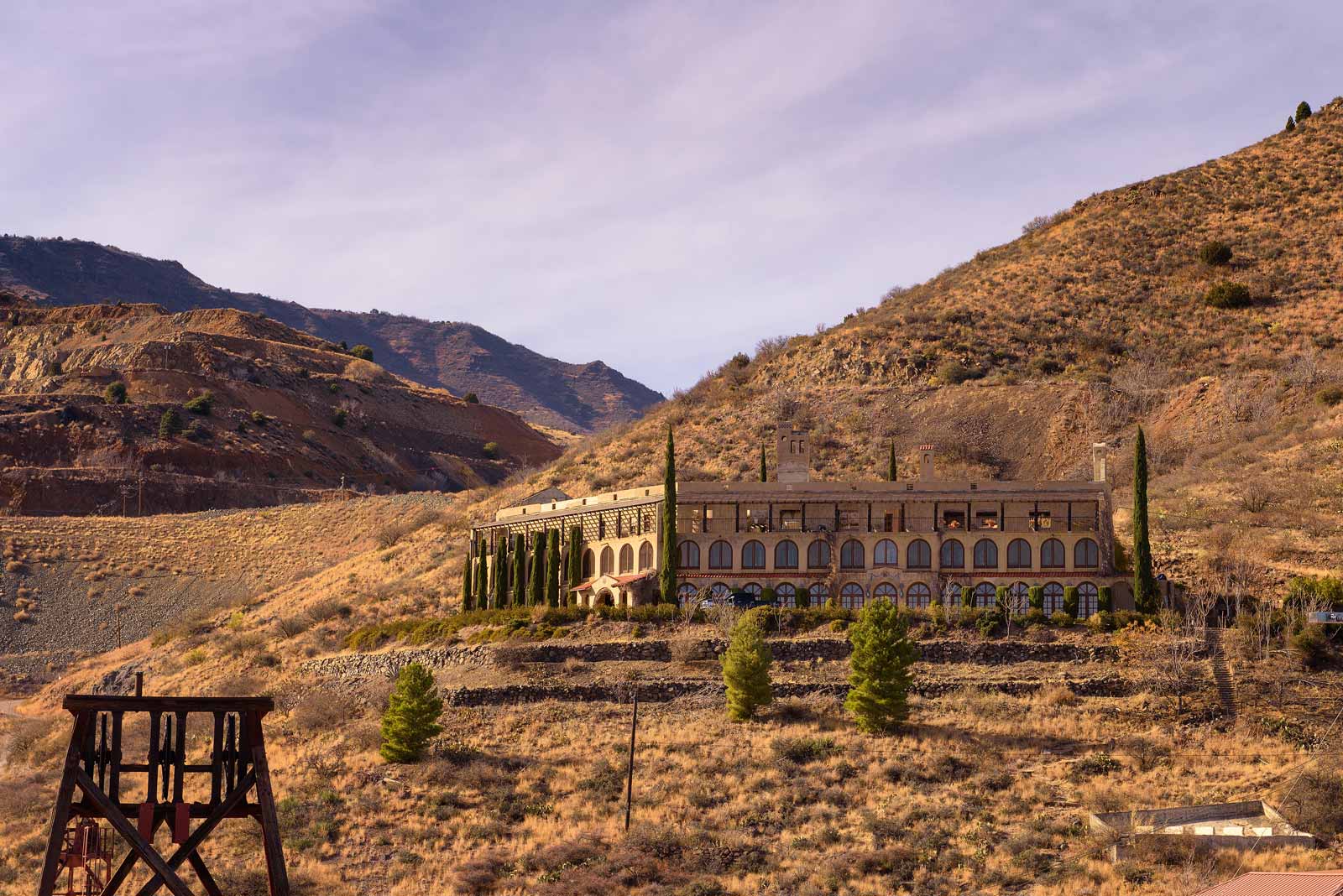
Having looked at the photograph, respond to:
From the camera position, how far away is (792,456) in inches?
2840

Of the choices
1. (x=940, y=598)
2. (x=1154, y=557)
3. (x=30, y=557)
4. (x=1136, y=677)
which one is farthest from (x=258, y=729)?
(x=30, y=557)

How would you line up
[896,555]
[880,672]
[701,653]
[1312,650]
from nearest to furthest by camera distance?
[880,672]
[1312,650]
[701,653]
[896,555]

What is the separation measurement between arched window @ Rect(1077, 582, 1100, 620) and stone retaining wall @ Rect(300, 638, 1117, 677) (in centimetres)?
518

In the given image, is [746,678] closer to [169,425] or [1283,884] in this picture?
[1283,884]

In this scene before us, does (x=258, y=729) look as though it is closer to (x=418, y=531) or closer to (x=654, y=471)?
(x=654, y=471)

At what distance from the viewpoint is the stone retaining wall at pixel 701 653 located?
57312 millimetres

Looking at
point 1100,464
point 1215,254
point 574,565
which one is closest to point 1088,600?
point 1100,464

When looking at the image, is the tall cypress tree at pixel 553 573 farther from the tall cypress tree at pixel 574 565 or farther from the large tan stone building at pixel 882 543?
the large tan stone building at pixel 882 543

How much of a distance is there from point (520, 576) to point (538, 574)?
88 centimetres

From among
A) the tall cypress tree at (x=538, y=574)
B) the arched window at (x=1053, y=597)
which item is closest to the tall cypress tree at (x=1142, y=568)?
the arched window at (x=1053, y=597)

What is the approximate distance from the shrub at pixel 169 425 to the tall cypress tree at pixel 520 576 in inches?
3121

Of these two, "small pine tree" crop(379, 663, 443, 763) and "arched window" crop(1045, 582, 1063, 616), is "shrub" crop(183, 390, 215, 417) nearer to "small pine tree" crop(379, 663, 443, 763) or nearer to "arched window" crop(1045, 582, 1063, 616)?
"small pine tree" crop(379, 663, 443, 763)

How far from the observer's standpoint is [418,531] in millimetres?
99062

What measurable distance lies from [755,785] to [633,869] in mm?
6588
